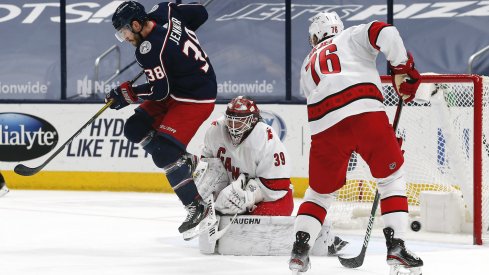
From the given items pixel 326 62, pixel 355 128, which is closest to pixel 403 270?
pixel 355 128

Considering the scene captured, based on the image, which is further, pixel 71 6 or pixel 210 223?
pixel 71 6

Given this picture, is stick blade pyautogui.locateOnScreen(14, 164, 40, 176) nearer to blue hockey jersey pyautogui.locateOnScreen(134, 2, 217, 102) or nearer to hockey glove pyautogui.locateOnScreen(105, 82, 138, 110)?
hockey glove pyautogui.locateOnScreen(105, 82, 138, 110)

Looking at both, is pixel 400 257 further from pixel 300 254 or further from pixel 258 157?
pixel 258 157

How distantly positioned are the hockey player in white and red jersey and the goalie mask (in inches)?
36.3

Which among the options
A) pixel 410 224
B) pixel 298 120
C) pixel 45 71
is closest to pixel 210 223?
pixel 410 224

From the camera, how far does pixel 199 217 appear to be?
4895mm

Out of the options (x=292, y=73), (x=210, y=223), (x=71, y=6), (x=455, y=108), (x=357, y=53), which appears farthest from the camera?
(x=71, y=6)

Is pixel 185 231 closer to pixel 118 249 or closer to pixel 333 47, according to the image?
pixel 118 249

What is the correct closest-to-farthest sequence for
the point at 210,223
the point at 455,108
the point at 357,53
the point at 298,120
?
1. the point at 357,53
2. the point at 210,223
3. the point at 455,108
4. the point at 298,120

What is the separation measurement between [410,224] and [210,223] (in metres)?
1.45

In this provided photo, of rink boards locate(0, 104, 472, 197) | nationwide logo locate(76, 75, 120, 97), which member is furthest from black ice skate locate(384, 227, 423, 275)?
nationwide logo locate(76, 75, 120, 97)

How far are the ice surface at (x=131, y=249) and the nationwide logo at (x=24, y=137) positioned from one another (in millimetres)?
1431

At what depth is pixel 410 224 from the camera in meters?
5.87

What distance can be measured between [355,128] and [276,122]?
442cm
